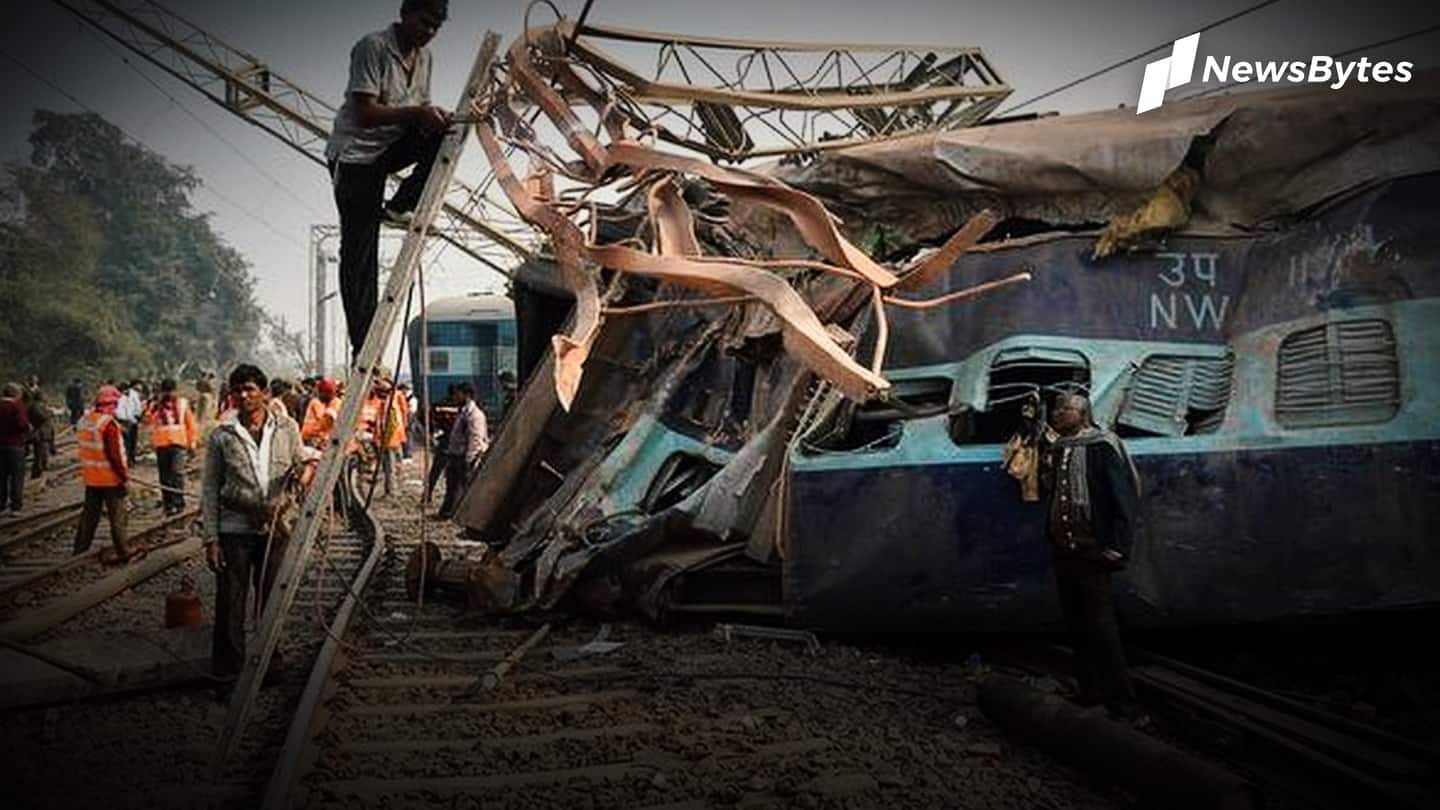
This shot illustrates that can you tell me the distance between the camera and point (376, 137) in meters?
4.85

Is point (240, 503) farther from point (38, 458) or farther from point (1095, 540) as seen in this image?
point (38, 458)

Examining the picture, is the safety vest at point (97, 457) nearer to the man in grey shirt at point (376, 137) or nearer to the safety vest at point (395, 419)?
the safety vest at point (395, 419)

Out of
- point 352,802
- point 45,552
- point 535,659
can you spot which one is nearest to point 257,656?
point 352,802

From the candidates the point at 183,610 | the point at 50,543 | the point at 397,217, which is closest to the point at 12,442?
the point at 50,543

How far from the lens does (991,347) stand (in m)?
5.52

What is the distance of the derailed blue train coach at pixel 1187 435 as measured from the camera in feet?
15.2

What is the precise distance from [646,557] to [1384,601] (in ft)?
14.1

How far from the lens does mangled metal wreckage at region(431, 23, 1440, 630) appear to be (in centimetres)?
455

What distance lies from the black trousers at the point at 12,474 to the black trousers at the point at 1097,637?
13.3 meters

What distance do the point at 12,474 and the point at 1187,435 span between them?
45.8 ft

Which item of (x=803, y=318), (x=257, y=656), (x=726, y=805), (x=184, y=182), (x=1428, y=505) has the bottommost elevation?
(x=726, y=805)

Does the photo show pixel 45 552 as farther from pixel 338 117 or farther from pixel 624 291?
pixel 338 117

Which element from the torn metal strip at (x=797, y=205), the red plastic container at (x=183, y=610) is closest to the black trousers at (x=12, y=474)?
the red plastic container at (x=183, y=610)

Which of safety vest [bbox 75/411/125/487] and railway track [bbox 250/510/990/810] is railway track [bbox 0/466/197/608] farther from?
railway track [bbox 250/510/990/810]
